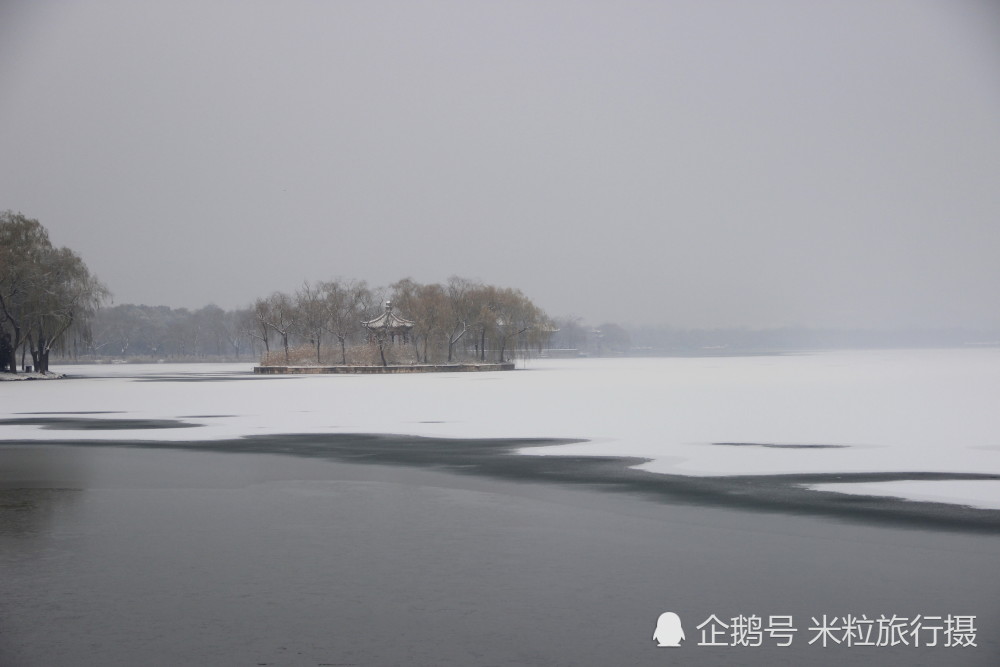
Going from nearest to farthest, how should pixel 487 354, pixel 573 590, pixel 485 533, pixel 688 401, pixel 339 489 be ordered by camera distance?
pixel 573 590
pixel 485 533
pixel 339 489
pixel 688 401
pixel 487 354

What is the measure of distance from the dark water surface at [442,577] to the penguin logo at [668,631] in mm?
71

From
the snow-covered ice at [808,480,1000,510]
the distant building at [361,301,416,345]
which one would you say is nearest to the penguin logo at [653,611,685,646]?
the snow-covered ice at [808,480,1000,510]

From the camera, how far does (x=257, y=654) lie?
584cm

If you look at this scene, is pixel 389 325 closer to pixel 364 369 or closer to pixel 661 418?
pixel 364 369

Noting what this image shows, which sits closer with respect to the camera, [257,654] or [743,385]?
[257,654]

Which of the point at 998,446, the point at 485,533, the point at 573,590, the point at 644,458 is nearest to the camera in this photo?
the point at 573,590

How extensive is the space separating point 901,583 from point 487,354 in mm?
81485

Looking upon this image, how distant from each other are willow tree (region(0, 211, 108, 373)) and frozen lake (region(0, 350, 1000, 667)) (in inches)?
1547

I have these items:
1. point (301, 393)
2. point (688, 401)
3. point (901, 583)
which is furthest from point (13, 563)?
point (301, 393)

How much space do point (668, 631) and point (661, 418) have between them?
18.0 m

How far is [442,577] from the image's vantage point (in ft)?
25.4

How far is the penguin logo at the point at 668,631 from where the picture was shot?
6066mm

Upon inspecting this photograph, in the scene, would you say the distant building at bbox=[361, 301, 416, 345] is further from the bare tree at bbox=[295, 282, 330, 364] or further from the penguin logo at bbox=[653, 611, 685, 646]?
the penguin logo at bbox=[653, 611, 685, 646]

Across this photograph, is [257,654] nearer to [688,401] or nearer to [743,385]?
[688,401]
